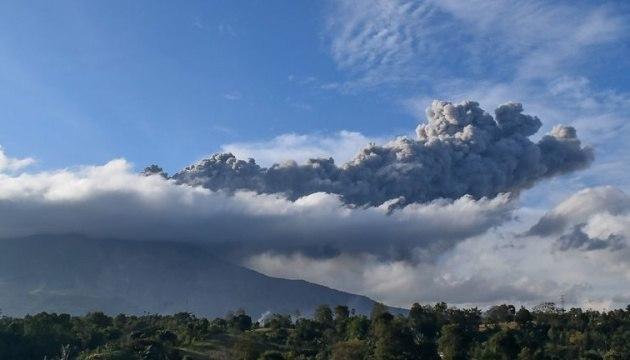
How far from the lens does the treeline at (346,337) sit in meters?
98.6

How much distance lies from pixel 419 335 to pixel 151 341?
1632 inches

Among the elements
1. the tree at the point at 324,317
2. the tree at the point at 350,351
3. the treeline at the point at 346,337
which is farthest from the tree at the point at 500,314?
the tree at the point at 350,351

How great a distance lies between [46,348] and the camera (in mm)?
106875

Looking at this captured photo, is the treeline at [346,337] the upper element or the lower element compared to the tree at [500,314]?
lower

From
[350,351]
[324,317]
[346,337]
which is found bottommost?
[350,351]

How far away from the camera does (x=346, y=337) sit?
121 meters

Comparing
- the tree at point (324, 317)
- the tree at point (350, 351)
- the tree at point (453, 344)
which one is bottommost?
the tree at point (350, 351)

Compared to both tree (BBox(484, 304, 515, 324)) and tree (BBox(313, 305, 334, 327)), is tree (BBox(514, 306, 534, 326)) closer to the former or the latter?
tree (BBox(484, 304, 515, 324))

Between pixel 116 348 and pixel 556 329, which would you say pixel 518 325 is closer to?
pixel 556 329

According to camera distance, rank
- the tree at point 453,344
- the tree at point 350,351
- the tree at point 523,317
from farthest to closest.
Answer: the tree at point 523,317 < the tree at point 453,344 < the tree at point 350,351

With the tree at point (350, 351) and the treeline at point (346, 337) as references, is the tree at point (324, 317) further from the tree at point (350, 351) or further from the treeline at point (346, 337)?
the tree at point (350, 351)

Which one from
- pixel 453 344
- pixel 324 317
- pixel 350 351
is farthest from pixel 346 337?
pixel 350 351

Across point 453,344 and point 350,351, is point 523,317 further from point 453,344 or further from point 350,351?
point 350,351

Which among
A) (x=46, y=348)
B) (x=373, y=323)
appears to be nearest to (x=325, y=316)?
(x=373, y=323)
